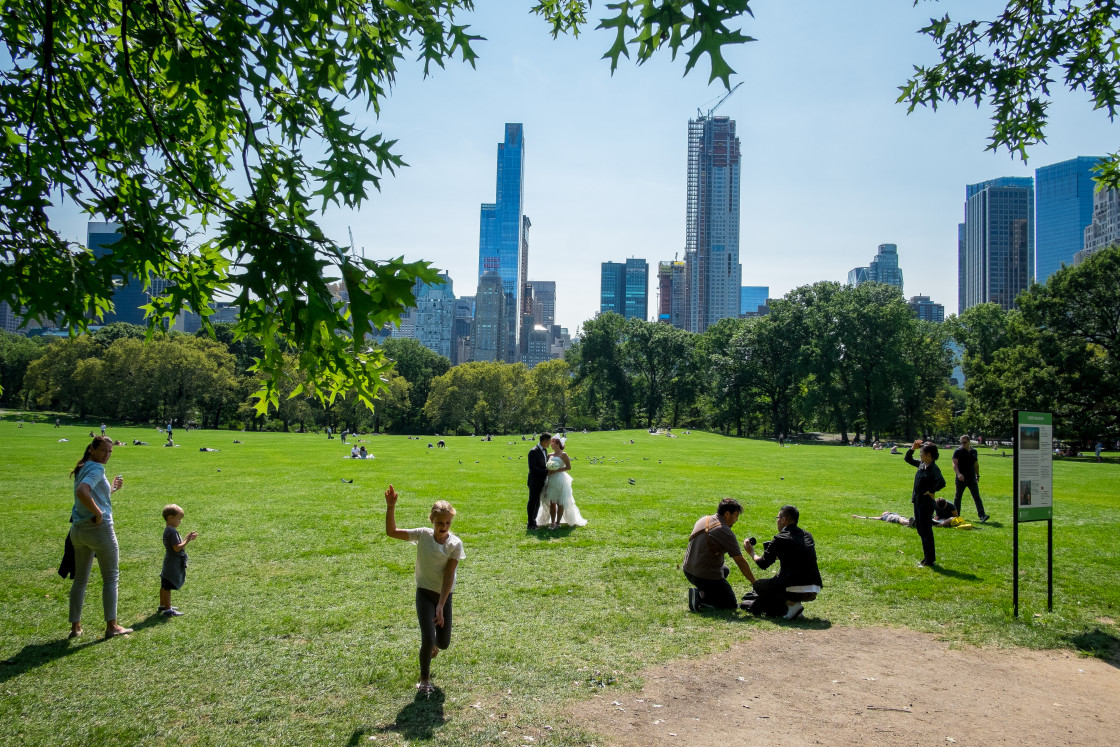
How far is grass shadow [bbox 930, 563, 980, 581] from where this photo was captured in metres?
9.78

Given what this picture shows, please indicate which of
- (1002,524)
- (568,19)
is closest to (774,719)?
(568,19)

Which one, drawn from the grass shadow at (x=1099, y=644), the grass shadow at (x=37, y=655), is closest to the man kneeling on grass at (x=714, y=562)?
the grass shadow at (x=1099, y=644)

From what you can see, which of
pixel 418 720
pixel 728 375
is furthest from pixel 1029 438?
pixel 728 375

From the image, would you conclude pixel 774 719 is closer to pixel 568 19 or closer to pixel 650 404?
pixel 568 19

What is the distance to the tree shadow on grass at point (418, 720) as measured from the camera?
5000 mm

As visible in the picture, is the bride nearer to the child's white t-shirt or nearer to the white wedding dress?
the white wedding dress

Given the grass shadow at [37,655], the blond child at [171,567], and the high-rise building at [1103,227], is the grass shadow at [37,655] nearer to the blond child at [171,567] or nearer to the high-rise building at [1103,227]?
the blond child at [171,567]

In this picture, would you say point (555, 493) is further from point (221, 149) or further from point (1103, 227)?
point (1103, 227)

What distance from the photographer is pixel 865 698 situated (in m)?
5.82

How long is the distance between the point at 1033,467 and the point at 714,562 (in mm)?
4186

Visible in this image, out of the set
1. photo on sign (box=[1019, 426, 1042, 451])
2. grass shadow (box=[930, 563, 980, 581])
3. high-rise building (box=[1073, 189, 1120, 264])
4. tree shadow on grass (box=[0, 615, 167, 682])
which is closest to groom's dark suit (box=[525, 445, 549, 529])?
grass shadow (box=[930, 563, 980, 581])

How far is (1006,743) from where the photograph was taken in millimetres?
5047

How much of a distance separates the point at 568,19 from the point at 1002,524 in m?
13.8

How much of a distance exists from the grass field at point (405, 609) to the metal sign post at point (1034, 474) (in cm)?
84
